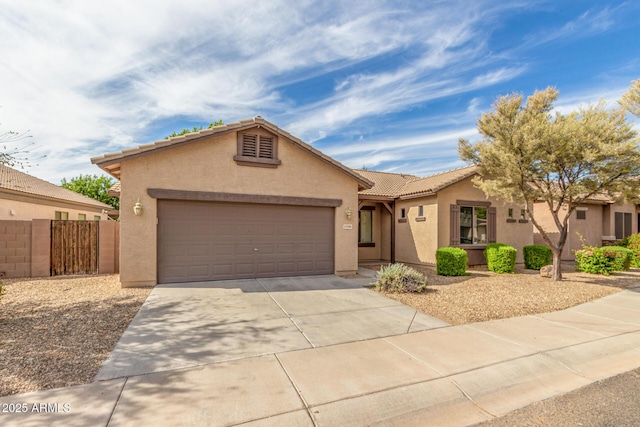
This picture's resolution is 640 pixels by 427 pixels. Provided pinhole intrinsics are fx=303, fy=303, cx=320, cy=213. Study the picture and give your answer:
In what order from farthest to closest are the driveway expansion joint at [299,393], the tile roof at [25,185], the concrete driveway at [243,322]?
the tile roof at [25,185], the concrete driveway at [243,322], the driveway expansion joint at [299,393]

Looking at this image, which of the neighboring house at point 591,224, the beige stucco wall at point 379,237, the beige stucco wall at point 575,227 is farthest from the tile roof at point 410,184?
the neighboring house at point 591,224

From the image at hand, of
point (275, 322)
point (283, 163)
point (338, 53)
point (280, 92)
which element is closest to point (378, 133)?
point (280, 92)

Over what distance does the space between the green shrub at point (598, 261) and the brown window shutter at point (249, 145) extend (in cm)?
1351

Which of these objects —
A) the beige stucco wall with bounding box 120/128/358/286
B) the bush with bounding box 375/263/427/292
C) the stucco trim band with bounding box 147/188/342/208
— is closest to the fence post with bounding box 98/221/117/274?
the beige stucco wall with bounding box 120/128/358/286

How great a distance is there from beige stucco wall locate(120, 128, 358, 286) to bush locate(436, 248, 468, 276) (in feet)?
10.9

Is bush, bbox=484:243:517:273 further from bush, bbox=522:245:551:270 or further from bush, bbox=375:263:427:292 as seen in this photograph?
bush, bbox=375:263:427:292

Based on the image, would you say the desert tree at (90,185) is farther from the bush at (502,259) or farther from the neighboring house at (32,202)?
the bush at (502,259)

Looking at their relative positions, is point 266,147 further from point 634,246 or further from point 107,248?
point 634,246

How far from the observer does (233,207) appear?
932 cm

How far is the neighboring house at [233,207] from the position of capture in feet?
27.1

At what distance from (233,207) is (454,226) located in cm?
879

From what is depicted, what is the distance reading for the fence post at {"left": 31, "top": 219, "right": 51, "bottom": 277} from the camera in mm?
9742

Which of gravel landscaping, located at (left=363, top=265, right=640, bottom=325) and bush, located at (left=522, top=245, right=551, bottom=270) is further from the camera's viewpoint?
bush, located at (left=522, top=245, right=551, bottom=270)

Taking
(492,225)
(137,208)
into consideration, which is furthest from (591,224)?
(137,208)
